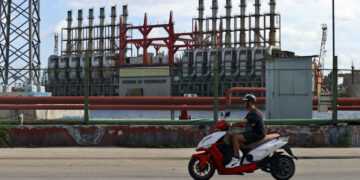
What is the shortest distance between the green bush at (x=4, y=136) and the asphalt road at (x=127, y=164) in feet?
2.11

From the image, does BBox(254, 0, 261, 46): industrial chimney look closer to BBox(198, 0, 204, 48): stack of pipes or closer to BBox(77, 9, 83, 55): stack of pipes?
BBox(198, 0, 204, 48): stack of pipes

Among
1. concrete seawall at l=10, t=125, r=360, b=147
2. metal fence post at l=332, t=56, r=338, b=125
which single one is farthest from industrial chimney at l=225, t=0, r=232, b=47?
concrete seawall at l=10, t=125, r=360, b=147

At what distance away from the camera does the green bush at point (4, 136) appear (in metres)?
Result: 13.7

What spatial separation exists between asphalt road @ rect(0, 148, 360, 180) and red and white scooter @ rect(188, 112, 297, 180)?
0.39 meters

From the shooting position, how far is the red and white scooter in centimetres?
798

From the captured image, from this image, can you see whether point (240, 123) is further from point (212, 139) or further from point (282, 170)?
point (282, 170)

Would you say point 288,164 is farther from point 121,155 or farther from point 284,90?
point 284,90

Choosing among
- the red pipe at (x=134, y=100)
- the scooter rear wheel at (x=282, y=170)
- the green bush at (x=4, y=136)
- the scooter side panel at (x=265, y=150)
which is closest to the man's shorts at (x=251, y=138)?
the scooter side panel at (x=265, y=150)

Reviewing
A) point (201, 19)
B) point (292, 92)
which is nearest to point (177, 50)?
point (201, 19)

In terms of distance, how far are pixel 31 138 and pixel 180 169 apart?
20.1 feet

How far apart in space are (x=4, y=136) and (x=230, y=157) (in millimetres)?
8244

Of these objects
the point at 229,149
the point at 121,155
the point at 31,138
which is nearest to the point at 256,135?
the point at 229,149

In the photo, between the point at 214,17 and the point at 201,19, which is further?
the point at 201,19

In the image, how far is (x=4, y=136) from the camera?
13.7m
